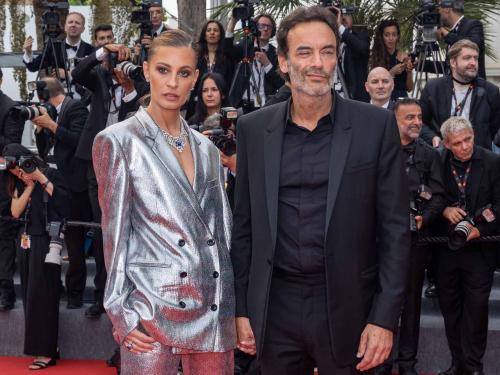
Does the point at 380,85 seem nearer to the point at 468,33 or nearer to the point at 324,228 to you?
the point at 468,33

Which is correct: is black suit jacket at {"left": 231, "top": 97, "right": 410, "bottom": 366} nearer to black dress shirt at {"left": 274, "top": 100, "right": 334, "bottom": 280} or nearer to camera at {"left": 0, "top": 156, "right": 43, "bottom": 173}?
black dress shirt at {"left": 274, "top": 100, "right": 334, "bottom": 280}

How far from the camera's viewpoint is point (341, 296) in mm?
3211

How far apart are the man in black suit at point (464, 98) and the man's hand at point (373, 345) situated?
389cm

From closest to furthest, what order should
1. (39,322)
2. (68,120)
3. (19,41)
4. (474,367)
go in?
1. (474,367)
2. (39,322)
3. (68,120)
4. (19,41)

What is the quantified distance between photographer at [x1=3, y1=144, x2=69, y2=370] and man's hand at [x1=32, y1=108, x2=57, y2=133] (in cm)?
32

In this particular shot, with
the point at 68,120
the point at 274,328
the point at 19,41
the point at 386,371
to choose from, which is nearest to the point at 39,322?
the point at 68,120

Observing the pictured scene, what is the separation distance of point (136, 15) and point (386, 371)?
3418 millimetres

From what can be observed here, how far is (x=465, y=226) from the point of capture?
18.9 ft

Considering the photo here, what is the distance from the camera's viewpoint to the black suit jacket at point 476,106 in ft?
23.0

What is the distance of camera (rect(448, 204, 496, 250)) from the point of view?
227 inches

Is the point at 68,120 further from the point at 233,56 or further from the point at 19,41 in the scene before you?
the point at 19,41

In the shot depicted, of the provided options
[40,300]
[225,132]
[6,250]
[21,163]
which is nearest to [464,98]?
[225,132]

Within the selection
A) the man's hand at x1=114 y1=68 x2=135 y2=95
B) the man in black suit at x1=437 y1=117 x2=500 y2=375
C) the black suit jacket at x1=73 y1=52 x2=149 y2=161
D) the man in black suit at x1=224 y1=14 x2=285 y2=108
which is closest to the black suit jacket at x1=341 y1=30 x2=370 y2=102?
the man in black suit at x1=224 y1=14 x2=285 y2=108

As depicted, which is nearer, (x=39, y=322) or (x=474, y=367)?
(x=474, y=367)
